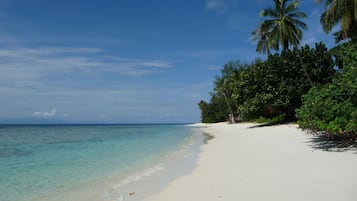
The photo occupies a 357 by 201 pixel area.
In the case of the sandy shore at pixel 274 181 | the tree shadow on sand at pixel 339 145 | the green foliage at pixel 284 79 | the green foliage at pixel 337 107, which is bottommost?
the sandy shore at pixel 274 181

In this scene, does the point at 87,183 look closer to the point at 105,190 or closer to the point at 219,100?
the point at 105,190

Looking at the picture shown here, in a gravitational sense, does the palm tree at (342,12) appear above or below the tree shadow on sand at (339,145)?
above

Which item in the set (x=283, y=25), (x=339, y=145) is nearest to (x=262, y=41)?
(x=283, y=25)

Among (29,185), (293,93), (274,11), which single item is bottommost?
(29,185)

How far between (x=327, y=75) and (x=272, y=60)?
4.87 m

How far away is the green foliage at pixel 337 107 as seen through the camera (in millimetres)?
9617

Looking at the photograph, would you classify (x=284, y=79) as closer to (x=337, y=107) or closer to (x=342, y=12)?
(x=342, y=12)

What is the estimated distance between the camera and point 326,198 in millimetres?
5164

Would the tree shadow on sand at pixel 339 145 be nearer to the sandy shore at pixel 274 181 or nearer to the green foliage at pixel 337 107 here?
the green foliage at pixel 337 107

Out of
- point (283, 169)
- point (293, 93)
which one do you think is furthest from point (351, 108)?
point (293, 93)

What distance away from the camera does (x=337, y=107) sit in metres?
9.81

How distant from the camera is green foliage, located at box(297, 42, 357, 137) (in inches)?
379

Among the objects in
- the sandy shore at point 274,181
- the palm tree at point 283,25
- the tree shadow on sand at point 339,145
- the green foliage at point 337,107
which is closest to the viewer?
the sandy shore at point 274,181

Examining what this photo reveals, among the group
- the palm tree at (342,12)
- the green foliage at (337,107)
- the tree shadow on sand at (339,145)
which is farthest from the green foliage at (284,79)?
the green foliage at (337,107)
